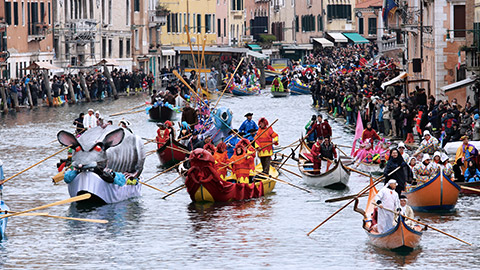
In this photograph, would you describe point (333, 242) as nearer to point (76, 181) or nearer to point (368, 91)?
point (76, 181)

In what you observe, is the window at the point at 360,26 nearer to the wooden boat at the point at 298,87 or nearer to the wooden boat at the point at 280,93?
the wooden boat at the point at 298,87

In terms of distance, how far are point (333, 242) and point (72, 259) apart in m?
5.67

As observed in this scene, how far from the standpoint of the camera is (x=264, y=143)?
3500 cm

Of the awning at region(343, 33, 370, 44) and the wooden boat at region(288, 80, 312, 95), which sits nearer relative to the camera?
the wooden boat at region(288, 80, 312, 95)

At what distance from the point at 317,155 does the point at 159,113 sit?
2550 cm

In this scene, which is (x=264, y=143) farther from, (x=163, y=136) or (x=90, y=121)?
(x=90, y=121)

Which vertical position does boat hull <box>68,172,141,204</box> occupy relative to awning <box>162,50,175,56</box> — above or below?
below

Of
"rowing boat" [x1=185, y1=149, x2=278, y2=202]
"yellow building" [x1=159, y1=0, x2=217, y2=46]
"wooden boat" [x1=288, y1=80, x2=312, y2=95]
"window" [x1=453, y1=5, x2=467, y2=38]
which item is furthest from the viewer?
"yellow building" [x1=159, y1=0, x2=217, y2=46]

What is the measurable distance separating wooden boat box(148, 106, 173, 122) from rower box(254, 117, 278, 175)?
25240 mm

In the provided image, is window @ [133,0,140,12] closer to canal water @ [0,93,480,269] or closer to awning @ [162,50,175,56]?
awning @ [162,50,175,56]

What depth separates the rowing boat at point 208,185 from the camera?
30203mm

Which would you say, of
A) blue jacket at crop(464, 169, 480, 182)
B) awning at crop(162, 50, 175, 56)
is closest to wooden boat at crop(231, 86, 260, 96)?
awning at crop(162, 50, 175, 56)

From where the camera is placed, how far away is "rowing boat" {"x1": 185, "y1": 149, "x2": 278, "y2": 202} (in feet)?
99.1

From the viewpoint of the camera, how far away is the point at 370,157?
3762 centimetres
